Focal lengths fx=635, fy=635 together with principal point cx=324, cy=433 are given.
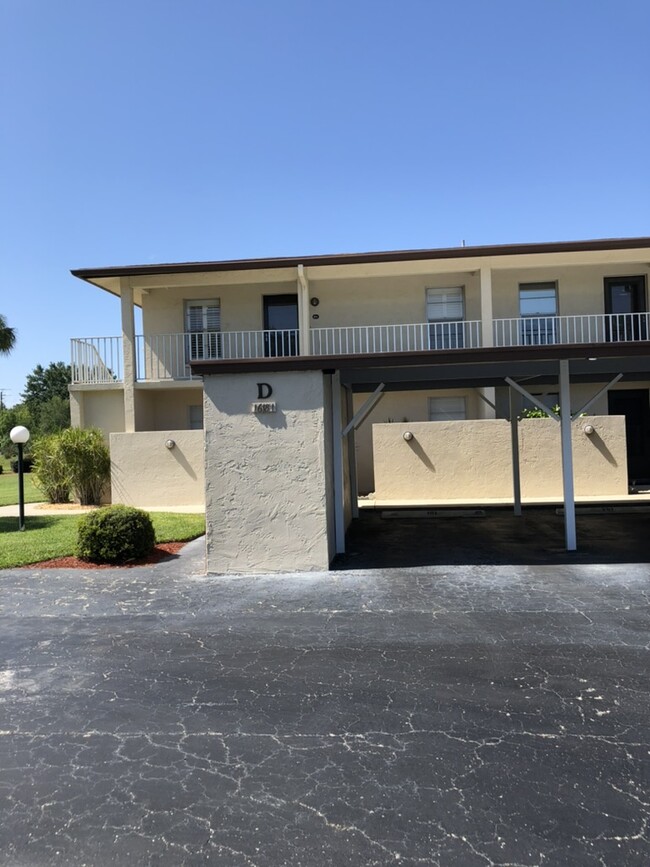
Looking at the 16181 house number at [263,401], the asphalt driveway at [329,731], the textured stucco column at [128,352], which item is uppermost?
the textured stucco column at [128,352]

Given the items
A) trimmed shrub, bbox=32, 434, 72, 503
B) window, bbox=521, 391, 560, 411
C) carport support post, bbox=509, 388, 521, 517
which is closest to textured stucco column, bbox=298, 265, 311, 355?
carport support post, bbox=509, 388, 521, 517

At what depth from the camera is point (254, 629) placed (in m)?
6.33

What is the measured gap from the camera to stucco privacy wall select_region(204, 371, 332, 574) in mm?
8820

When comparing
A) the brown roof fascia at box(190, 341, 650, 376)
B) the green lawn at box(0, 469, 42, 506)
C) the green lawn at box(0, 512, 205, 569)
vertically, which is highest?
the brown roof fascia at box(190, 341, 650, 376)

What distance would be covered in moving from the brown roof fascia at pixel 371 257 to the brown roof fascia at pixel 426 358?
8047 millimetres

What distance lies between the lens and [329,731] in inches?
161

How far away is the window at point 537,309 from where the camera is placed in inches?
714

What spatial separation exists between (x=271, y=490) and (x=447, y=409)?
11.4 metres

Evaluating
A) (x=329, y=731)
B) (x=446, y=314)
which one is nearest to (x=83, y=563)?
(x=329, y=731)

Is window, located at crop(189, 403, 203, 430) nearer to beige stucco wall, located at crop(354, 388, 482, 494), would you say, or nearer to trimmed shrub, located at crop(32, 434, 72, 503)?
trimmed shrub, located at crop(32, 434, 72, 503)

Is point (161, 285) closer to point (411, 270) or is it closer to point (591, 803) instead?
point (411, 270)

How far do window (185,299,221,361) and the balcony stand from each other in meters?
0.03

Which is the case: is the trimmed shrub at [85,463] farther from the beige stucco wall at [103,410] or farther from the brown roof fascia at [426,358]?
the brown roof fascia at [426,358]

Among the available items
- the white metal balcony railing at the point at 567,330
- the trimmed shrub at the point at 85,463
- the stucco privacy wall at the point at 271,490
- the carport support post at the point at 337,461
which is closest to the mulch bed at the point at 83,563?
the stucco privacy wall at the point at 271,490
